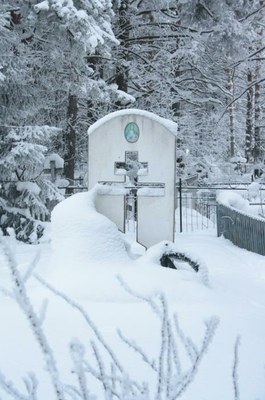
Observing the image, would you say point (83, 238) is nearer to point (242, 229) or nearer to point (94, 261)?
point (94, 261)

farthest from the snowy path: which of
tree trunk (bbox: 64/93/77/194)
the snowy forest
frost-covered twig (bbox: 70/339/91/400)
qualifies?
tree trunk (bbox: 64/93/77/194)

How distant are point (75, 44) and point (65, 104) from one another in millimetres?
7704

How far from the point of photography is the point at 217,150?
25688mm

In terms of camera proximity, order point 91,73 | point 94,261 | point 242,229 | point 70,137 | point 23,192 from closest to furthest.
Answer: point 94,261
point 242,229
point 23,192
point 91,73
point 70,137

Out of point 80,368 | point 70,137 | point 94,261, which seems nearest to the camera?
point 80,368

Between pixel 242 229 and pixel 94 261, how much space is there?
5.32 metres

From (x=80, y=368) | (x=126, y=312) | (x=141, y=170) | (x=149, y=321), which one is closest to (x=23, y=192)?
(x=141, y=170)

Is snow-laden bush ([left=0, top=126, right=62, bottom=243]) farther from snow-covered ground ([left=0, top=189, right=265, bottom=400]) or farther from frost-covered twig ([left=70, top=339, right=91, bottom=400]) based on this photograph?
frost-covered twig ([left=70, top=339, right=91, bottom=400])

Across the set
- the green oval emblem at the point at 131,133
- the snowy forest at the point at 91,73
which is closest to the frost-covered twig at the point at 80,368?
the snowy forest at the point at 91,73

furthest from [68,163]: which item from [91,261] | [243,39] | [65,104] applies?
[91,261]

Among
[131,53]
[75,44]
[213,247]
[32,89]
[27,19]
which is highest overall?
[131,53]

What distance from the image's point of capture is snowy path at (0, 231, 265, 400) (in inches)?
128

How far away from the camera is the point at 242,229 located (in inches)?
396

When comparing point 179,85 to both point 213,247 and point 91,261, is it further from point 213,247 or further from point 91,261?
point 91,261
